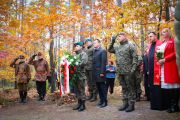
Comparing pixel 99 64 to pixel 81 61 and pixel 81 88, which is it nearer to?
pixel 81 61

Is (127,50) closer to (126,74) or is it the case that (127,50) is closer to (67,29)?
(126,74)

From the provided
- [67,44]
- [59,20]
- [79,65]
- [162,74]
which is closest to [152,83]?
[162,74]

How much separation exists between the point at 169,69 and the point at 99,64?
104 inches

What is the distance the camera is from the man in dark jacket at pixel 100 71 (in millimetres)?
8086

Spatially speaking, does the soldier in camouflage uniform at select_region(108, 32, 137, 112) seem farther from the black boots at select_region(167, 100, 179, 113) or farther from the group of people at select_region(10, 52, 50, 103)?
the group of people at select_region(10, 52, 50, 103)

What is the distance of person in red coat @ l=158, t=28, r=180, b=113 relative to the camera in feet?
20.1

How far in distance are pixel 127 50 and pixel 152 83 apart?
1.04 meters

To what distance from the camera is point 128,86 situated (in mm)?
7129

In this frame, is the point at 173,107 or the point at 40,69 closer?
the point at 173,107

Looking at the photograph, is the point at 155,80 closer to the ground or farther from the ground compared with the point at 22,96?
farther from the ground

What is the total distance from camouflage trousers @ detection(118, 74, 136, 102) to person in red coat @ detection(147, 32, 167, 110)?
0.47 meters

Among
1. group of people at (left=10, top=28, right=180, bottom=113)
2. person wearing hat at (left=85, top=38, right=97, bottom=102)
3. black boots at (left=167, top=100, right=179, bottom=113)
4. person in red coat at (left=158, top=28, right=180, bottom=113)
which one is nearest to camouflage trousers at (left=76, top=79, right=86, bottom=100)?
group of people at (left=10, top=28, right=180, bottom=113)

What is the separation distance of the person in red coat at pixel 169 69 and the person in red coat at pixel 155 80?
1.01 ft

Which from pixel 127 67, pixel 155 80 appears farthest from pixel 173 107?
pixel 127 67
